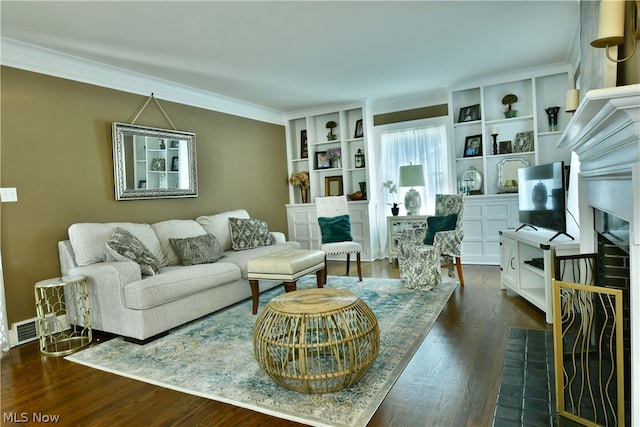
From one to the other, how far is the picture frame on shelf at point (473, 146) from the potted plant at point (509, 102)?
42cm

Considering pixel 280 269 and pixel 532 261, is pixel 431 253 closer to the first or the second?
pixel 532 261

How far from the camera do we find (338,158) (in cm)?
614

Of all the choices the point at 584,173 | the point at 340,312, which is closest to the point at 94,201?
the point at 340,312

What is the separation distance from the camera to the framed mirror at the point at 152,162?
3.82 m

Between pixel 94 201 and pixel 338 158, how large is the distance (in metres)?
3.56

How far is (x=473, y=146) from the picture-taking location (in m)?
5.28

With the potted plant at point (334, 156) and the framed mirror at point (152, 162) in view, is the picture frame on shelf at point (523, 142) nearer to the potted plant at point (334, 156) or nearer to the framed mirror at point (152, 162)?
the potted plant at point (334, 156)

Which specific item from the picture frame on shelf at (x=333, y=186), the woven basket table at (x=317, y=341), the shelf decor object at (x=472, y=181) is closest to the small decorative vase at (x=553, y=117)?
the shelf decor object at (x=472, y=181)

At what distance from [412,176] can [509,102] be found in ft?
5.03

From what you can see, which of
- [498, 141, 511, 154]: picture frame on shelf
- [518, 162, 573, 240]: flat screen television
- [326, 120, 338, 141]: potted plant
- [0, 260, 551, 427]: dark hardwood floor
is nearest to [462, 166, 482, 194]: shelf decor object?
[498, 141, 511, 154]: picture frame on shelf

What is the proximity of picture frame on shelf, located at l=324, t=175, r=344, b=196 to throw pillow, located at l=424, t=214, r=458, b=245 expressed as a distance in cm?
204

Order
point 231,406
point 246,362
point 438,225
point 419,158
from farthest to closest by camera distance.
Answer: point 419,158 → point 438,225 → point 246,362 → point 231,406

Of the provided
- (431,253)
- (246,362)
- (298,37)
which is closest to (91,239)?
(246,362)

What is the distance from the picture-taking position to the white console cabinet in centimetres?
292
